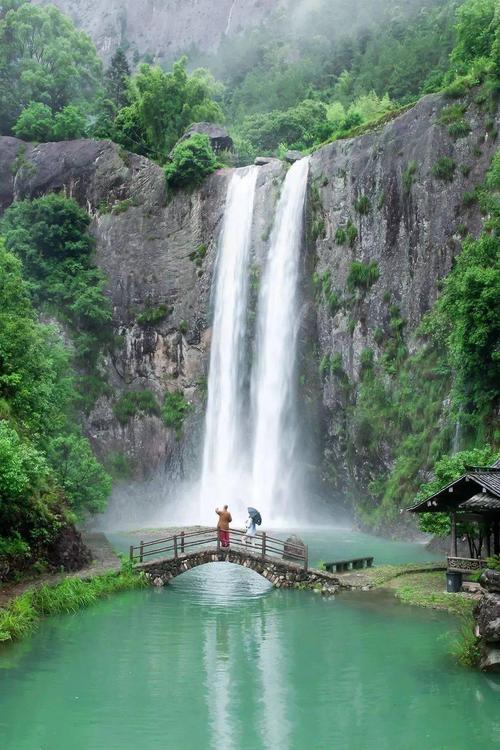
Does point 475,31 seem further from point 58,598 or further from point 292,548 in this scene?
point 58,598

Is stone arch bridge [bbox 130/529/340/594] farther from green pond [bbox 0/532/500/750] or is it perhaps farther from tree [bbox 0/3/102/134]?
tree [bbox 0/3/102/134]

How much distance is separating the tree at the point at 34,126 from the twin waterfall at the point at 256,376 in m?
15.5

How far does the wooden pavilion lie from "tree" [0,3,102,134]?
45.2m

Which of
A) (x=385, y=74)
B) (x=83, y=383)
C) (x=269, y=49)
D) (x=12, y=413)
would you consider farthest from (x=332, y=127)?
(x=269, y=49)

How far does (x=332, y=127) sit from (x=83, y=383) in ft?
78.2

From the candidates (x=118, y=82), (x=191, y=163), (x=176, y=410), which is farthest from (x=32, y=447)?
(x=118, y=82)

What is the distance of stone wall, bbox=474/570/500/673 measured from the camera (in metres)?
13.7

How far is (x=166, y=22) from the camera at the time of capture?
105188 mm

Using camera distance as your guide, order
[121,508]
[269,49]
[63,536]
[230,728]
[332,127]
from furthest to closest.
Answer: [269,49]
[332,127]
[121,508]
[63,536]
[230,728]

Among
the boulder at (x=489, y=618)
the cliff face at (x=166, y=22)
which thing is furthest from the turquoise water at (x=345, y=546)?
the cliff face at (x=166, y=22)

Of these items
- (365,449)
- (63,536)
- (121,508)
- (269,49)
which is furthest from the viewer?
(269,49)

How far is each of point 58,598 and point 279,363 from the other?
72.1ft

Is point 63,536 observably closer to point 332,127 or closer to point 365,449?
point 365,449

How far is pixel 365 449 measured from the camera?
115 feet
